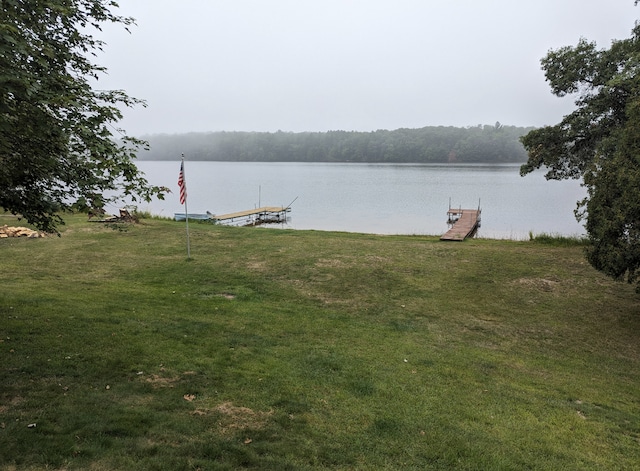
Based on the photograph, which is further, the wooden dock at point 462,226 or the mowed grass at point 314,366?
the wooden dock at point 462,226

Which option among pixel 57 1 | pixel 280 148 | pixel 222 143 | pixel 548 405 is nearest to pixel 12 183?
pixel 57 1

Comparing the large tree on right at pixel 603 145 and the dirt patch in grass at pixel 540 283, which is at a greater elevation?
the large tree on right at pixel 603 145

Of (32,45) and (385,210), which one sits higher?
(32,45)

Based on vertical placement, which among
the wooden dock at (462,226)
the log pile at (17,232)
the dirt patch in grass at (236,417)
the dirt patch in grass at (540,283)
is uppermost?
the dirt patch in grass at (236,417)

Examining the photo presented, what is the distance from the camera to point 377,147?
126125 millimetres

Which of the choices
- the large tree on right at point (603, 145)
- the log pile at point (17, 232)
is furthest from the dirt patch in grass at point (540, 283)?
the log pile at point (17, 232)

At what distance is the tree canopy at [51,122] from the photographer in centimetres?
420

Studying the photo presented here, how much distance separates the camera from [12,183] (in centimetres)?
550

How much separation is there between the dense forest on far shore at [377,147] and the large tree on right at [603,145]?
3762 inches

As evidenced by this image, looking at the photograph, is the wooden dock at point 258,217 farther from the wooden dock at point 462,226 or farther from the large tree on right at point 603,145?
the large tree on right at point 603,145

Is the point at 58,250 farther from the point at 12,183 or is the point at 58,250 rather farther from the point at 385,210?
the point at 385,210

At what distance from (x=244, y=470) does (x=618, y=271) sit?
8.72 m

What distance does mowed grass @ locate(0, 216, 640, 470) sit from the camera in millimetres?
4168

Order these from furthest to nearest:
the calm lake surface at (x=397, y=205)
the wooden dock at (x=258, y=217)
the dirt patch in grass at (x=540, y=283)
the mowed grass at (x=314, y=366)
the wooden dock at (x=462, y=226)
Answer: the wooden dock at (x=258, y=217)
the calm lake surface at (x=397, y=205)
the wooden dock at (x=462, y=226)
the dirt patch in grass at (x=540, y=283)
the mowed grass at (x=314, y=366)
